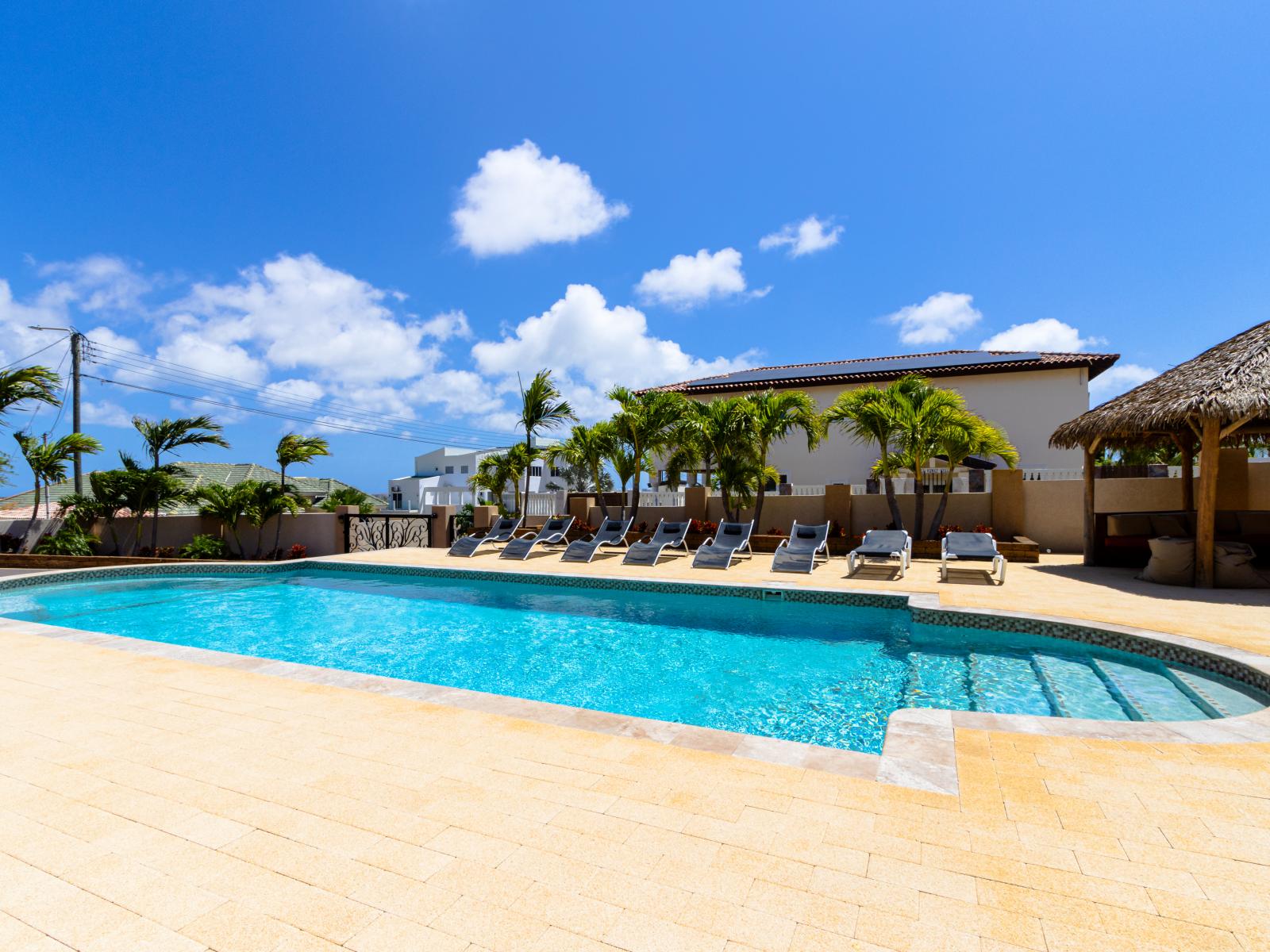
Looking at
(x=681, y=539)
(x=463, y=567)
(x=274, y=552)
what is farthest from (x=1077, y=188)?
(x=274, y=552)

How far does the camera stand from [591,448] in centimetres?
1708

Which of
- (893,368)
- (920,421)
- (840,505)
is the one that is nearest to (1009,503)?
(920,421)

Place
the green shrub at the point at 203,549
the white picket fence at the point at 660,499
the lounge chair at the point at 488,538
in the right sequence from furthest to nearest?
the white picket fence at the point at 660,499 → the green shrub at the point at 203,549 → the lounge chair at the point at 488,538

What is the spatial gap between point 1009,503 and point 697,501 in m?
7.43

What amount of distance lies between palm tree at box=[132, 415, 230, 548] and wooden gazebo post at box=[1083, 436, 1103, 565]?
2005 cm

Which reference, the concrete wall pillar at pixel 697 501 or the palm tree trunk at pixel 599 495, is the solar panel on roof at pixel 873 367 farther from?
the concrete wall pillar at pixel 697 501

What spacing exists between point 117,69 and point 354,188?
16.7 feet

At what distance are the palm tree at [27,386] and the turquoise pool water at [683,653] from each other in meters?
5.30

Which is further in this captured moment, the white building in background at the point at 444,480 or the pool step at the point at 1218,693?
the white building in background at the point at 444,480

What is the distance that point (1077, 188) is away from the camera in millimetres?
11383

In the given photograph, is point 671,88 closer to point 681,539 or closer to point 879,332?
point 681,539

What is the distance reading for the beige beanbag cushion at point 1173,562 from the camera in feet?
29.2

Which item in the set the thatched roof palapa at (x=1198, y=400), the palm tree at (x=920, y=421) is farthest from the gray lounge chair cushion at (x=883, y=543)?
the thatched roof palapa at (x=1198, y=400)

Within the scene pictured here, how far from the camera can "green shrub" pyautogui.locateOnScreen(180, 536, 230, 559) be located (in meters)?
14.8
